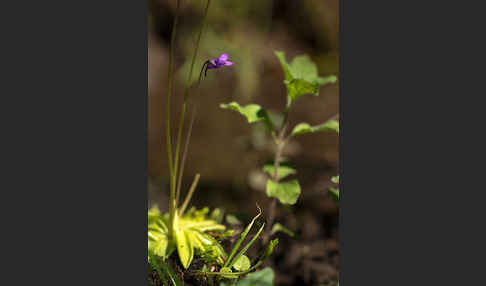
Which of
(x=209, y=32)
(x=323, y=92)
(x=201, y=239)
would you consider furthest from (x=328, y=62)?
(x=201, y=239)

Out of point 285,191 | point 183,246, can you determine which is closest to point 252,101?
point 285,191

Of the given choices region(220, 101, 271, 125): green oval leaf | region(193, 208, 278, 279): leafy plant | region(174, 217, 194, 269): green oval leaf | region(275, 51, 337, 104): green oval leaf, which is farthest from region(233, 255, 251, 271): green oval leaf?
region(275, 51, 337, 104): green oval leaf

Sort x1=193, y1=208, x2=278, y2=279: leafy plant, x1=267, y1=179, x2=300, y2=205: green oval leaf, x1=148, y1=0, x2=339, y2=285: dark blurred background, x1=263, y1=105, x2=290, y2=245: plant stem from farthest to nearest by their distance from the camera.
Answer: x1=148, y1=0, x2=339, y2=285: dark blurred background, x1=263, y1=105, x2=290, y2=245: plant stem, x1=267, y1=179, x2=300, y2=205: green oval leaf, x1=193, y1=208, x2=278, y2=279: leafy plant

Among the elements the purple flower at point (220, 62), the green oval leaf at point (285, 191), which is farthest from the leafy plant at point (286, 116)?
the purple flower at point (220, 62)

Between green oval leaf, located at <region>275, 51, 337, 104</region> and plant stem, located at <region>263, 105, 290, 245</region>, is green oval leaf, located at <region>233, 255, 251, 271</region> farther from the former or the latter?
green oval leaf, located at <region>275, 51, 337, 104</region>

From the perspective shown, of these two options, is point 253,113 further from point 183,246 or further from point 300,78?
point 183,246
